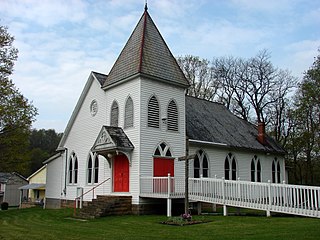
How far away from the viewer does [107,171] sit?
22250mm

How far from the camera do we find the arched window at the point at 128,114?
2092 cm

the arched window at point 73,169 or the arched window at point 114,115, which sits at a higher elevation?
the arched window at point 114,115

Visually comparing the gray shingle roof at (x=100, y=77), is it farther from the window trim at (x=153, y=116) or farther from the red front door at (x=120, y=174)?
the red front door at (x=120, y=174)

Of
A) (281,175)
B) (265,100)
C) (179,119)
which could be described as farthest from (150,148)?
(265,100)

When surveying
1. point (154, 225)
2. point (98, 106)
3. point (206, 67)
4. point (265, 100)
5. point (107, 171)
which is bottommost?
point (154, 225)

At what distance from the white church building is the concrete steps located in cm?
A: 42

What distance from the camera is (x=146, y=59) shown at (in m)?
21.1

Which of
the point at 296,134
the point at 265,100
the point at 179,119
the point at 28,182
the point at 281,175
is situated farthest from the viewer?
the point at 28,182

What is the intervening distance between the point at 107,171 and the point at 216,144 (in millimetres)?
7187

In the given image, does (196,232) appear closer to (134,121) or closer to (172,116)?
(134,121)

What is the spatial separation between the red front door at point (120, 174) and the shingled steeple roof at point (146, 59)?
4.41 m

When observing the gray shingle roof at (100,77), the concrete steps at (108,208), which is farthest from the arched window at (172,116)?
the gray shingle roof at (100,77)

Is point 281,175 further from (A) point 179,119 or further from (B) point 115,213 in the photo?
(B) point 115,213

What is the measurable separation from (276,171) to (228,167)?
6.88 meters
